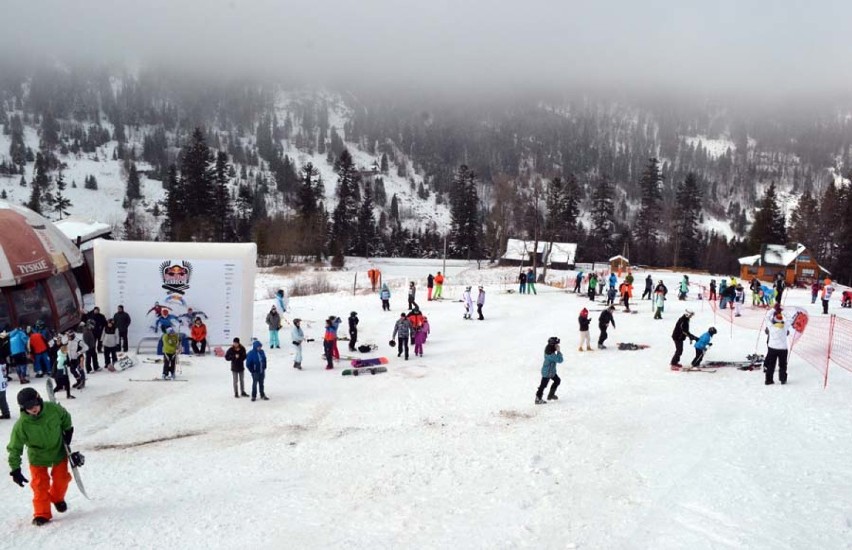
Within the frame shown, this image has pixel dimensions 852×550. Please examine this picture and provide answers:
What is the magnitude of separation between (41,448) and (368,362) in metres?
10.2

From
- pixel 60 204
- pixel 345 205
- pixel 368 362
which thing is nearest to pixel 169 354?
pixel 368 362

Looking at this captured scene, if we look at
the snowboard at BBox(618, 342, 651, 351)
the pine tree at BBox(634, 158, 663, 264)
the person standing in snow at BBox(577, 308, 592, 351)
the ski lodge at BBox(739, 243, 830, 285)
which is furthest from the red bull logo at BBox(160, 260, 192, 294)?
the pine tree at BBox(634, 158, 663, 264)

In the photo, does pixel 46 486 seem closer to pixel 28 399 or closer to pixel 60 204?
pixel 28 399

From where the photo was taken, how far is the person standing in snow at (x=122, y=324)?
16797mm

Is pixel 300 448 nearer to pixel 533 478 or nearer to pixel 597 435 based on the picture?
pixel 533 478

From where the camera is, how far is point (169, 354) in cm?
1453

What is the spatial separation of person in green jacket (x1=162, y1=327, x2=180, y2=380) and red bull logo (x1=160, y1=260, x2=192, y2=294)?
143 inches

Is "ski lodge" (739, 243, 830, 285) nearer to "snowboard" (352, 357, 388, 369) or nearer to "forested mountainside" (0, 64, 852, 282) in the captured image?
"forested mountainside" (0, 64, 852, 282)

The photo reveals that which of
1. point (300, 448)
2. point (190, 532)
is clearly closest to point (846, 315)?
point (300, 448)

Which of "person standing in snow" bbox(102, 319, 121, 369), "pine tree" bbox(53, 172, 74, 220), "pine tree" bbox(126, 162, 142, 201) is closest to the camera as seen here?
"person standing in snow" bbox(102, 319, 121, 369)

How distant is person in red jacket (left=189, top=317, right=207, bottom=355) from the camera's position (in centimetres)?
1734

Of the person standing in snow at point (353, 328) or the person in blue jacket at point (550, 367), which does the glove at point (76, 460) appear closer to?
the person in blue jacket at point (550, 367)

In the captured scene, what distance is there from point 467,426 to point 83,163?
6708 inches

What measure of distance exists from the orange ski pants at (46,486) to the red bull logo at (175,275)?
1171cm
